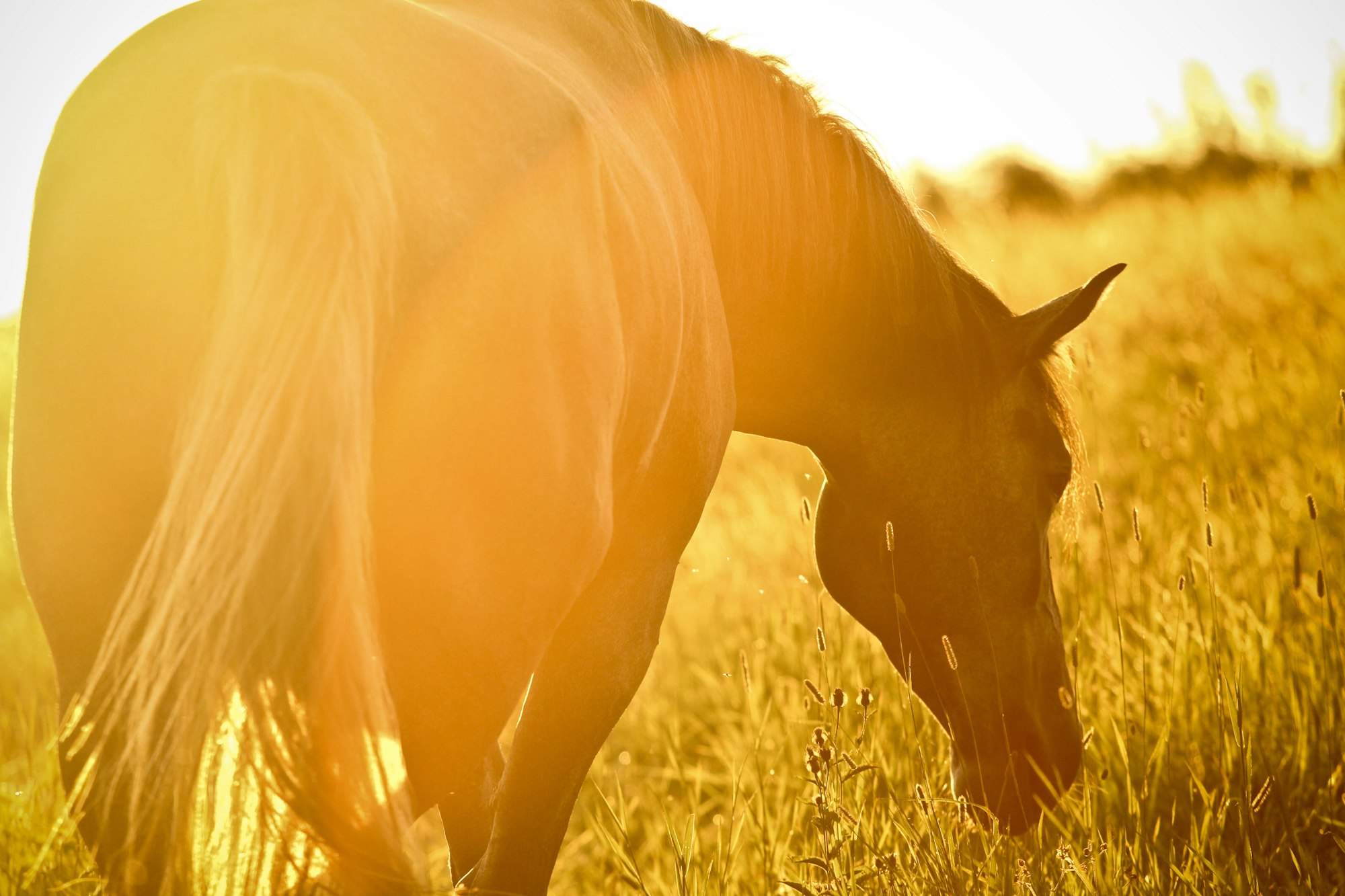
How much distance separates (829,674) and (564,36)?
82.1 inches

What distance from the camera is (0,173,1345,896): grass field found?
192 centimetres

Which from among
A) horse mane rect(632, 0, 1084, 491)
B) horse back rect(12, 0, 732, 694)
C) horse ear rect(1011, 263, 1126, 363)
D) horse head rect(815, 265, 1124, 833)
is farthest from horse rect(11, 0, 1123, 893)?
horse ear rect(1011, 263, 1126, 363)

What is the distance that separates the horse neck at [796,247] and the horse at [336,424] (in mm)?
510

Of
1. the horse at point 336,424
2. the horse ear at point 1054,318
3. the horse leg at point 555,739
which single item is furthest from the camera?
the horse ear at point 1054,318

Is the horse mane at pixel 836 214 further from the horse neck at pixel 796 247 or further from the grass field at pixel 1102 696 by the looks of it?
the grass field at pixel 1102 696

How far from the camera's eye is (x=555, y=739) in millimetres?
1686

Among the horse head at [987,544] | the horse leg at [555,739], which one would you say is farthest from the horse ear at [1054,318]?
the horse leg at [555,739]

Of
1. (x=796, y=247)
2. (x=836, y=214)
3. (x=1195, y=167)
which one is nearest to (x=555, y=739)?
(x=796, y=247)

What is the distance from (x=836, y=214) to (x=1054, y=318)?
0.62 meters

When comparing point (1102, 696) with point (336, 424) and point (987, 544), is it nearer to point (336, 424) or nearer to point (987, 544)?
point (987, 544)

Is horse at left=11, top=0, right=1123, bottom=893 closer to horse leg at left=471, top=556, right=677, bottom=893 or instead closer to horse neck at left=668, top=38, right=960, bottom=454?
horse leg at left=471, top=556, right=677, bottom=893

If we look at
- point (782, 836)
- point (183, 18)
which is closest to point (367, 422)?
point (183, 18)

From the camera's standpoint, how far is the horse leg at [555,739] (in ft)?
5.50

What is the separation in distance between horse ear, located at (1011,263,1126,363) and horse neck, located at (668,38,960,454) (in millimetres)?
214
